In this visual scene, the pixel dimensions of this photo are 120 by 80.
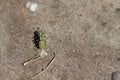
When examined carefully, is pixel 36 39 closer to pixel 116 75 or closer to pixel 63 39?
pixel 63 39

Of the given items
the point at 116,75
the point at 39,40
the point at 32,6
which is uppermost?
the point at 32,6

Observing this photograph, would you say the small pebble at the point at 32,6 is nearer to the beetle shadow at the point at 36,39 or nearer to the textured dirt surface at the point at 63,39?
the textured dirt surface at the point at 63,39

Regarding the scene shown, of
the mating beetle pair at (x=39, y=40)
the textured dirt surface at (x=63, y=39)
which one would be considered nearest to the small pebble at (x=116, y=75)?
the textured dirt surface at (x=63, y=39)

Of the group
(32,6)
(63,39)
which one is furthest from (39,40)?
(32,6)

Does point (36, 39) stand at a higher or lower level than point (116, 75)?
higher

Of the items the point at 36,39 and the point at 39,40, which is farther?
the point at 36,39

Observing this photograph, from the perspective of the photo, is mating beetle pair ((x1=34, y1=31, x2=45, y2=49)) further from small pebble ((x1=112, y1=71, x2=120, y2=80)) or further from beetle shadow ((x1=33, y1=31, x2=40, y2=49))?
small pebble ((x1=112, y1=71, x2=120, y2=80))

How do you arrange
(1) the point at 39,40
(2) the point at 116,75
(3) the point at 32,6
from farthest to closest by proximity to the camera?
1. (3) the point at 32,6
2. (1) the point at 39,40
3. (2) the point at 116,75

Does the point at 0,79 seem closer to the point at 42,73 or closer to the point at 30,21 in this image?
the point at 42,73
